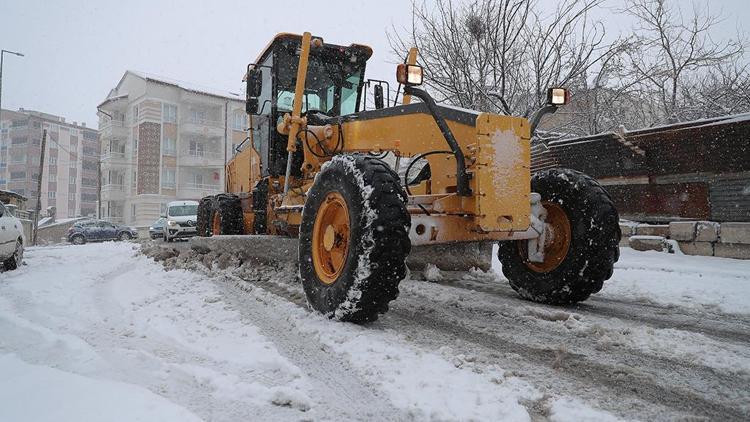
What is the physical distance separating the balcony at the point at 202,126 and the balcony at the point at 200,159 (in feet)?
6.02

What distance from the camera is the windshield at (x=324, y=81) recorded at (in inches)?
249

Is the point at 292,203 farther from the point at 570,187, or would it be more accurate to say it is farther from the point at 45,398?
the point at 45,398

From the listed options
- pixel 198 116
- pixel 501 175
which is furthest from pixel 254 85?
pixel 198 116

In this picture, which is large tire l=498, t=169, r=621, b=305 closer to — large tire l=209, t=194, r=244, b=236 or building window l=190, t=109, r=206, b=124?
large tire l=209, t=194, r=244, b=236

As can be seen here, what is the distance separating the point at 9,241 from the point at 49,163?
85.2 m

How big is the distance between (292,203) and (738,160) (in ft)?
23.7

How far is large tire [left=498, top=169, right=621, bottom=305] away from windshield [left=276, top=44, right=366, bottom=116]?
2997 millimetres

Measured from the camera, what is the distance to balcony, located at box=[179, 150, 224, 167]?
4247 centimetres

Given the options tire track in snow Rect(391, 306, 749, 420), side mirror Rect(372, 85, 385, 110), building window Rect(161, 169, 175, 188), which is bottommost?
tire track in snow Rect(391, 306, 749, 420)

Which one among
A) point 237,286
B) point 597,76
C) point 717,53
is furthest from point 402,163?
point 717,53

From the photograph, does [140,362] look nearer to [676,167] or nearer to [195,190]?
[676,167]

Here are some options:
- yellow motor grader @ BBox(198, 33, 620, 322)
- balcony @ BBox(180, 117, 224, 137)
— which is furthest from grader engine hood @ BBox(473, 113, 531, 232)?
balcony @ BBox(180, 117, 224, 137)

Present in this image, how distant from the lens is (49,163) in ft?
259

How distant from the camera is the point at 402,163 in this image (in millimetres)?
5062
